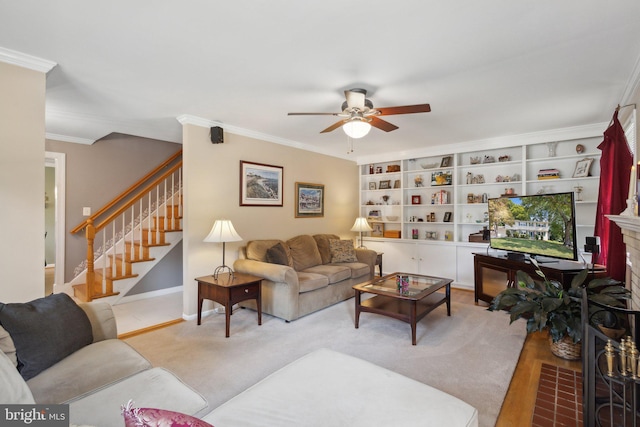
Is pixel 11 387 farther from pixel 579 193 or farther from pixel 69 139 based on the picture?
pixel 579 193

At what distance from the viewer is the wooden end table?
3.16 metres

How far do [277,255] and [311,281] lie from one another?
1.83 feet

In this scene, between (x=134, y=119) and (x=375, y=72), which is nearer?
(x=375, y=72)

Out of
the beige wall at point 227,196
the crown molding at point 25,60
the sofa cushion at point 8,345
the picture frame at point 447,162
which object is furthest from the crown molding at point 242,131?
the sofa cushion at point 8,345

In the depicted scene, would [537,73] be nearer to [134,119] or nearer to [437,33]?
[437,33]

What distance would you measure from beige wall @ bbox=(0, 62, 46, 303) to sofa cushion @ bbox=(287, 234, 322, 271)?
8.87 feet

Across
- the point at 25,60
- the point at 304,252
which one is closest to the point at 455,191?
the point at 304,252

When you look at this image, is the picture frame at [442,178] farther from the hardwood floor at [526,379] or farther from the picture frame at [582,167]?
the hardwood floor at [526,379]

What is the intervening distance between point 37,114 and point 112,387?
2095mm

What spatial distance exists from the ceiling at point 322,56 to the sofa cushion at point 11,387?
1.75 meters

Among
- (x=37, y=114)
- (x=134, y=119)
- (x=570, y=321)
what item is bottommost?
(x=570, y=321)

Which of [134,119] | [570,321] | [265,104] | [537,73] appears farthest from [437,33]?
[134,119]

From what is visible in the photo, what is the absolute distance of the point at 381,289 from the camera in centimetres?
340

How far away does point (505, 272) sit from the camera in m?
3.96
